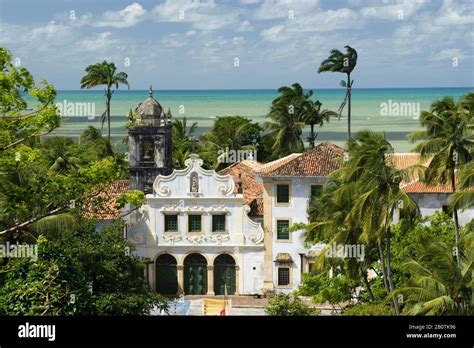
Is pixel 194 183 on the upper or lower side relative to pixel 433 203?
upper

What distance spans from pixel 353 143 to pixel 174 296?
11063mm

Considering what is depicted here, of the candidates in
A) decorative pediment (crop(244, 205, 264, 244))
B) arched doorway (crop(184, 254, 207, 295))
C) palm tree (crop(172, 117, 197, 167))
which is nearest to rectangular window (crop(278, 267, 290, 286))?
decorative pediment (crop(244, 205, 264, 244))

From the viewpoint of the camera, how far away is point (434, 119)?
102ft

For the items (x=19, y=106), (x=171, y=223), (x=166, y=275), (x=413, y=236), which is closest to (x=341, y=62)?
(x=171, y=223)

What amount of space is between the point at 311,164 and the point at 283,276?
4.00m

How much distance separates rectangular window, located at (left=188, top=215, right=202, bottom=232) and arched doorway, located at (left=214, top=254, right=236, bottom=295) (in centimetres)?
125

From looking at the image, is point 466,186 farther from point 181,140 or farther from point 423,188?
point 181,140

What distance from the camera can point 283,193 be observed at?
1430 inches

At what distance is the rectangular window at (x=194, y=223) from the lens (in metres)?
36.5

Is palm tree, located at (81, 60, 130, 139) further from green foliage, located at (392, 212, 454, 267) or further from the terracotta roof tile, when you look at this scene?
green foliage, located at (392, 212, 454, 267)

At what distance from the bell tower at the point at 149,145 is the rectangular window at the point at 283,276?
17.9 feet

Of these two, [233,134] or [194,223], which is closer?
[194,223]

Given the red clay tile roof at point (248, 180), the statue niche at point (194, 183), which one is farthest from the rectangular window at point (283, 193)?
the statue niche at point (194, 183)
